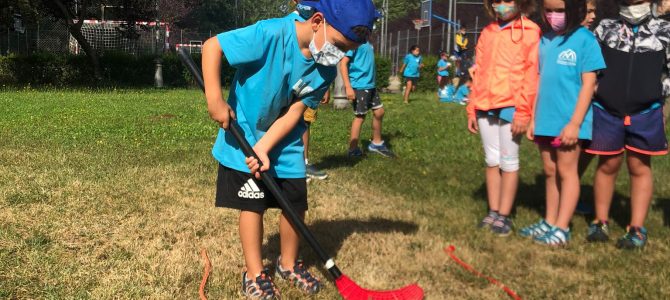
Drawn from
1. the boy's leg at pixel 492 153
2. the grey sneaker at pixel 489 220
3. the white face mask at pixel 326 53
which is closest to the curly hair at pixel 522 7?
the boy's leg at pixel 492 153

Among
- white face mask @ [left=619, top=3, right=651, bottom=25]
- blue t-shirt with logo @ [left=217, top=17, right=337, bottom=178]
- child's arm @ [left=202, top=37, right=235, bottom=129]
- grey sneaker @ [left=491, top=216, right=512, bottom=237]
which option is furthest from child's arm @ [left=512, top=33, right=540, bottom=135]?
child's arm @ [left=202, top=37, right=235, bottom=129]

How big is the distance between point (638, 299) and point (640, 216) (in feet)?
3.59

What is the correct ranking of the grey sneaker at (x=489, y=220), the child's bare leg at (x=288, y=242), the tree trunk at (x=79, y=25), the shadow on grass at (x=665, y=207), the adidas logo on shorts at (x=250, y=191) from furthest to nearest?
the tree trunk at (x=79, y=25), the shadow on grass at (x=665, y=207), the grey sneaker at (x=489, y=220), the child's bare leg at (x=288, y=242), the adidas logo on shorts at (x=250, y=191)

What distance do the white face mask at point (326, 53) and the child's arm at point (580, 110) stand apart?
189cm

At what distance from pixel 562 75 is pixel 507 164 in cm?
75

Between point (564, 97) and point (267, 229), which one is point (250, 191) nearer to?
point (267, 229)

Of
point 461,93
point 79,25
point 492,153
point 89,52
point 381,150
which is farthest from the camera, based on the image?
point 89,52

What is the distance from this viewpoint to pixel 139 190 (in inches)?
199

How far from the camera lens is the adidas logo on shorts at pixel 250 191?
3.04 m

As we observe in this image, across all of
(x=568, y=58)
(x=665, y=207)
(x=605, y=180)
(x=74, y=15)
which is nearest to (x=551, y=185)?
(x=605, y=180)

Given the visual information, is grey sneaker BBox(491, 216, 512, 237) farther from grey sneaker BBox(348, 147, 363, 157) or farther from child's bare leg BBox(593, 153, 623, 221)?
grey sneaker BBox(348, 147, 363, 157)

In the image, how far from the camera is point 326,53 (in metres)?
2.84

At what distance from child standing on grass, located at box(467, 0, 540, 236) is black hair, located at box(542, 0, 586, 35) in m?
0.24

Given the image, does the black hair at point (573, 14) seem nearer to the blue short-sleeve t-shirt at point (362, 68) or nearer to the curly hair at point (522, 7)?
the curly hair at point (522, 7)
